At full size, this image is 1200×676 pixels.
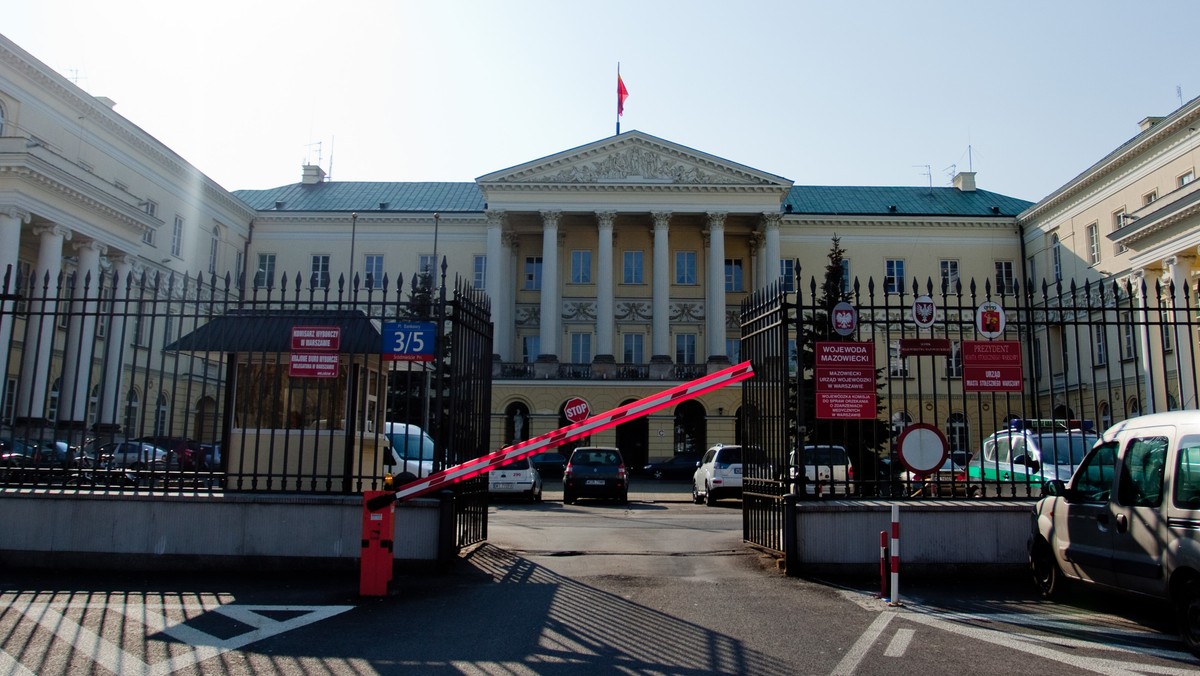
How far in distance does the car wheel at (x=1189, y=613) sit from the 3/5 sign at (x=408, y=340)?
7489 millimetres

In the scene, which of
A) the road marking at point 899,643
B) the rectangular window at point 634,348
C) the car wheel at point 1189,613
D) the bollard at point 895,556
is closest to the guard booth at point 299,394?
the bollard at point 895,556

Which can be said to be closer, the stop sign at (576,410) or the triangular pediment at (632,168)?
the stop sign at (576,410)

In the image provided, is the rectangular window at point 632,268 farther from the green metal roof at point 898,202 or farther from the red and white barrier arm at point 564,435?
the red and white barrier arm at point 564,435

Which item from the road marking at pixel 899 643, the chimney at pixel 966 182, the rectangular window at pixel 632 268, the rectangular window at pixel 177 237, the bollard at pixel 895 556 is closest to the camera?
the road marking at pixel 899 643

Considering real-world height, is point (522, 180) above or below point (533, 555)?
above

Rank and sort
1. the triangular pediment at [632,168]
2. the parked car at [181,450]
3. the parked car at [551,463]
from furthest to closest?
the triangular pediment at [632,168] < the parked car at [551,463] < the parked car at [181,450]

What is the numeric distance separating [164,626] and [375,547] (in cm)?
193

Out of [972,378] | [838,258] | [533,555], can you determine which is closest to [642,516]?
[533,555]

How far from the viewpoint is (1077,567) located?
27.3 feet

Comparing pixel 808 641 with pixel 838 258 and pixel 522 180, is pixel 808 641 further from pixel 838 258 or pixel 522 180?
pixel 522 180

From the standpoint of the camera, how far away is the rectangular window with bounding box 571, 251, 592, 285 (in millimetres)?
54531

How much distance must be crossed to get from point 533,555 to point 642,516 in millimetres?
8827

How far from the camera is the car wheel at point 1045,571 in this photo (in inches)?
350

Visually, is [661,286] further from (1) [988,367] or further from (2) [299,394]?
(1) [988,367]
